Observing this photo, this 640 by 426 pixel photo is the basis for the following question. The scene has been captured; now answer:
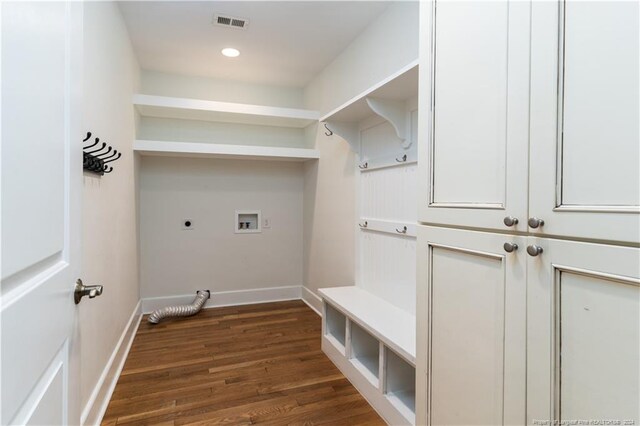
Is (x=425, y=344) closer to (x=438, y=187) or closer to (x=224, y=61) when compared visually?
(x=438, y=187)

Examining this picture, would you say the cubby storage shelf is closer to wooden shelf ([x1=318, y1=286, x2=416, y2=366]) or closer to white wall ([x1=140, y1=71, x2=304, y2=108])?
wooden shelf ([x1=318, y1=286, x2=416, y2=366])

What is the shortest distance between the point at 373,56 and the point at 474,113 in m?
1.69

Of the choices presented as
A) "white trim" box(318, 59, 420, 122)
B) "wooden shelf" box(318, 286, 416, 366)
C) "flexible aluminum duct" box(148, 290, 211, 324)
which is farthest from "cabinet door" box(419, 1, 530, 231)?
"flexible aluminum duct" box(148, 290, 211, 324)

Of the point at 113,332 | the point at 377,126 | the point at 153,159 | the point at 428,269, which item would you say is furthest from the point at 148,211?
the point at 428,269

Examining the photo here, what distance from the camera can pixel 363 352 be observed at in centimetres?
230

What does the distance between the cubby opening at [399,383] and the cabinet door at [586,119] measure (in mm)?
1319

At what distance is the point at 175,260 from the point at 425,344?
3.06 meters

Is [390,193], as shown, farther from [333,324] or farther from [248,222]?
[248,222]

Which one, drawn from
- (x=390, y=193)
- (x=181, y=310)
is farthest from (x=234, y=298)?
(x=390, y=193)

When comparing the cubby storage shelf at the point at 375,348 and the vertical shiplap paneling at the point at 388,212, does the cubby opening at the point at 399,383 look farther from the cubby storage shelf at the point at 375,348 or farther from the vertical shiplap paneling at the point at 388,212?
the vertical shiplap paneling at the point at 388,212

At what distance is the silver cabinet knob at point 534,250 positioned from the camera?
832 mm

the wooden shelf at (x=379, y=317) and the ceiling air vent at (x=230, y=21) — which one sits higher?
the ceiling air vent at (x=230, y=21)

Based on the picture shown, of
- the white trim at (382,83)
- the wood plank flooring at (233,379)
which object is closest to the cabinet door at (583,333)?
the white trim at (382,83)

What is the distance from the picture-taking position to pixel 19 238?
1.81 feet
